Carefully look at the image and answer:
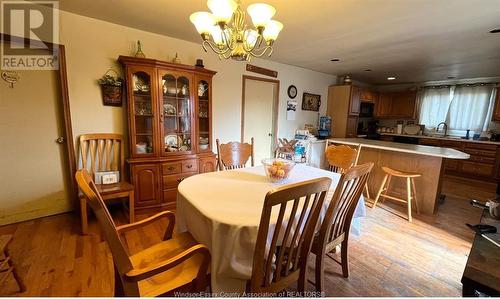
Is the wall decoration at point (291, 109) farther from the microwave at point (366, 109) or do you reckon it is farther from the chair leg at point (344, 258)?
the chair leg at point (344, 258)

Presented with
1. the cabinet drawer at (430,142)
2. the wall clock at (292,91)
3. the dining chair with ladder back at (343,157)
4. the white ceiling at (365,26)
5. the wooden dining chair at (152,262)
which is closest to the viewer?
the wooden dining chair at (152,262)

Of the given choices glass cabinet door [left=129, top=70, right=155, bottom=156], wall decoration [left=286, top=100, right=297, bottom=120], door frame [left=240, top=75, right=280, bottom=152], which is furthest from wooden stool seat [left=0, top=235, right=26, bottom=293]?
wall decoration [left=286, top=100, right=297, bottom=120]

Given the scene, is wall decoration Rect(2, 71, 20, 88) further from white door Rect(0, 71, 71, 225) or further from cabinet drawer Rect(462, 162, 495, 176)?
cabinet drawer Rect(462, 162, 495, 176)

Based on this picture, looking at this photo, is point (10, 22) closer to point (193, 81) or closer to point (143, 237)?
point (193, 81)

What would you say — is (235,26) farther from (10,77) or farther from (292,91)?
(292,91)

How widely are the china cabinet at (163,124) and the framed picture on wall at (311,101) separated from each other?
7.99 ft

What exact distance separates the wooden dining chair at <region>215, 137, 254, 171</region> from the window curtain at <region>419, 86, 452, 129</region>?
5726 mm

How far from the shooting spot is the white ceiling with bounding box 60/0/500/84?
1941 mm

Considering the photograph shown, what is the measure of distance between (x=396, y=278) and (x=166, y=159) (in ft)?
8.45

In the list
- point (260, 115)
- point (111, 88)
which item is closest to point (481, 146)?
point (260, 115)

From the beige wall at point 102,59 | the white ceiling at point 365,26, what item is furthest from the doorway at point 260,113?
the white ceiling at point 365,26

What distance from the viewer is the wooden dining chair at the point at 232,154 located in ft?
7.55

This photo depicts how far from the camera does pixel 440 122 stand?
18.0 ft

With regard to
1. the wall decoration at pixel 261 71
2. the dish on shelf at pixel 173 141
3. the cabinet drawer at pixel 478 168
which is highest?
the wall decoration at pixel 261 71
